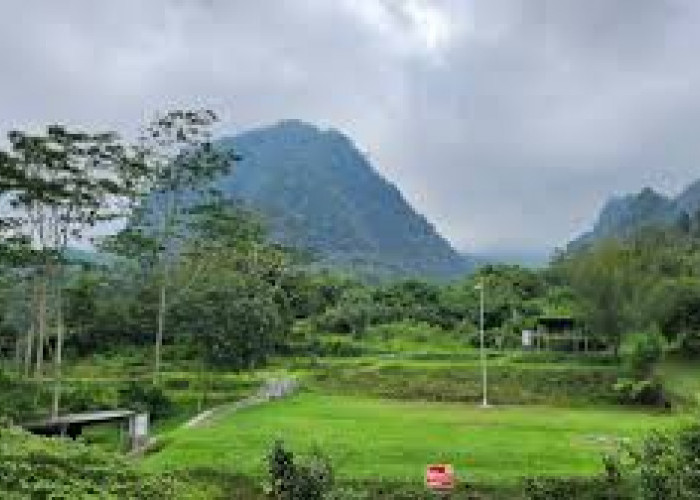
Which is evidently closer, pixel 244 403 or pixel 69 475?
pixel 69 475

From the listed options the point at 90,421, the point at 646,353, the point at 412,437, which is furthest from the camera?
the point at 646,353

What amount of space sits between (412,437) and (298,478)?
16.0 m

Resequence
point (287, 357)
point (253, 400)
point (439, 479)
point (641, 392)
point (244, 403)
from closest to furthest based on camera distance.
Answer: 1. point (439, 479)
2. point (244, 403)
3. point (253, 400)
4. point (641, 392)
5. point (287, 357)

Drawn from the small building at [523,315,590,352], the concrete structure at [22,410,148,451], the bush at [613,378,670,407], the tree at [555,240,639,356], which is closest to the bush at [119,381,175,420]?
the concrete structure at [22,410,148,451]

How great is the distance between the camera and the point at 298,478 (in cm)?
2345

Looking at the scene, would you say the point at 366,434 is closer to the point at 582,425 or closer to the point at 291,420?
the point at 291,420

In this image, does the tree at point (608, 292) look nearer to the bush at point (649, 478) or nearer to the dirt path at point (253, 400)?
the dirt path at point (253, 400)

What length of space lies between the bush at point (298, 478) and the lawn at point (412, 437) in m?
5.27

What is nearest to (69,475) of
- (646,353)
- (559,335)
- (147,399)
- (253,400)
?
(147,399)

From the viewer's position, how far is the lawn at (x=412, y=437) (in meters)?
32.0

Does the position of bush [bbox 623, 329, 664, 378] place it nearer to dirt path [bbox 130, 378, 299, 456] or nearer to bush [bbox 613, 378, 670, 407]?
bush [bbox 613, 378, 670, 407]

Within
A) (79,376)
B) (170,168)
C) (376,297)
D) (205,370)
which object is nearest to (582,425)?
(205,370)

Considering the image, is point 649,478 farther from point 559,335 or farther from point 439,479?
point 559,335

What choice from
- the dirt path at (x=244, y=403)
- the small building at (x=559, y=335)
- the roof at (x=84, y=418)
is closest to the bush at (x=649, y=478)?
the dirt path at (x=244, y=403)
